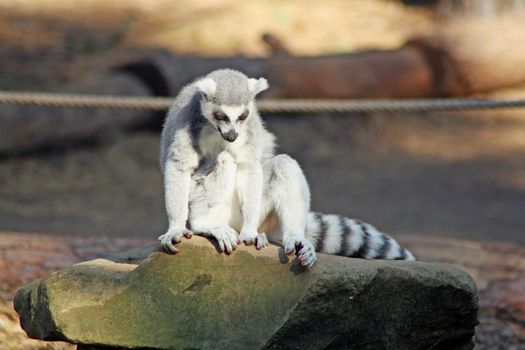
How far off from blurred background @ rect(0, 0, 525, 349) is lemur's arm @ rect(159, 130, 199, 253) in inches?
69.5

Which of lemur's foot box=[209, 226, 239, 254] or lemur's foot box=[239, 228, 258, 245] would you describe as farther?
lemur's foot box=[239, 228, 258, 245]

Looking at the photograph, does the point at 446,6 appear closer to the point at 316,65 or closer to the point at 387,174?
the point at 316,65

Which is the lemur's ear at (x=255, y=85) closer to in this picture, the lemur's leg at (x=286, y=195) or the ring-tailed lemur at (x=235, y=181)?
the ring-tailed lemur at (x=235, y=181)

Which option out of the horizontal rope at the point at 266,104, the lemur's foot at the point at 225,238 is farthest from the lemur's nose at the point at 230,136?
the horizontal rope at the point at 266,104

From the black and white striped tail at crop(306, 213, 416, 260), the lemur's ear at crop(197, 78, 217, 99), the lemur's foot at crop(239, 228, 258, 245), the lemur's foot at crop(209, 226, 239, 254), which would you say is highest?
the lemur's ear at crop(197, 78, 217, 99)

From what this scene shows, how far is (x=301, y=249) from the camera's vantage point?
3.36 m

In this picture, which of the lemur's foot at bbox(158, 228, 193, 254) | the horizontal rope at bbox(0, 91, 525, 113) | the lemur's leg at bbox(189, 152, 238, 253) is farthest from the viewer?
the horizontal rope at bbox(0, 91, 525, 113)

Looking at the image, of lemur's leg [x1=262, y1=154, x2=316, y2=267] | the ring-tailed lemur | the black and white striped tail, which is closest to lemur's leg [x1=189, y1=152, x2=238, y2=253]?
the ring-tailed lemur

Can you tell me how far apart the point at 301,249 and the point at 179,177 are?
2.36 ft

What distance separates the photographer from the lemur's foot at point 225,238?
135 inches

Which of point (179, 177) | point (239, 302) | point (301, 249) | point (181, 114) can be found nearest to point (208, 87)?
point (181, 114)

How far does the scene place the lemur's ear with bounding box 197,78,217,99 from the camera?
3.76 meters

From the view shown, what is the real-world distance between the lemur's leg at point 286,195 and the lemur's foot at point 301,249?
162 millimetres

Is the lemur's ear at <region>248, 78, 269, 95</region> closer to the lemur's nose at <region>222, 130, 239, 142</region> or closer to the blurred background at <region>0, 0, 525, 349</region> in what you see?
the lemur's nose at <region>222, 130, 239, 142</region>
